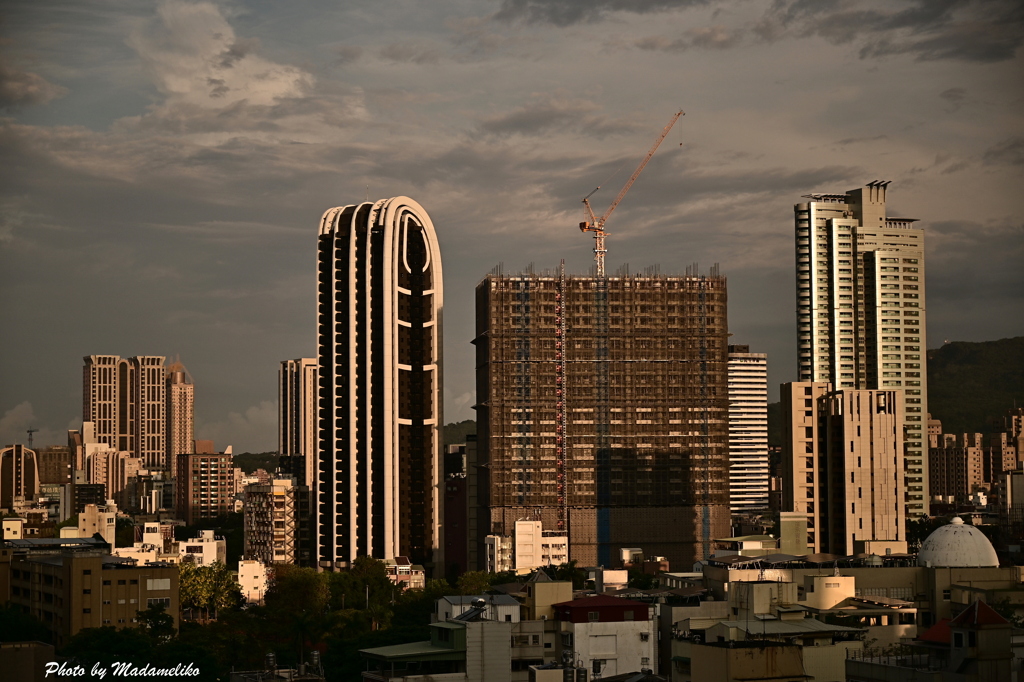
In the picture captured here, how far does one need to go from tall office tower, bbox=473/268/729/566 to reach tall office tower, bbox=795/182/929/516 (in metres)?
23.9

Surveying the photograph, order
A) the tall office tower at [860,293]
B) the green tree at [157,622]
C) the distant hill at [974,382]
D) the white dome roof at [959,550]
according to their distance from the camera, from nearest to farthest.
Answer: the green tree at [157,622] → the white dome roof at [959,550] → the distant hill at [974,382] → the tall office tower at [860,293]

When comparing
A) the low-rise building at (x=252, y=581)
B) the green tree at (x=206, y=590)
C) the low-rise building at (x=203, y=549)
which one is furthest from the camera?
the low-rise building at (x=203, y=549)

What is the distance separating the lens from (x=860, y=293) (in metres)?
139

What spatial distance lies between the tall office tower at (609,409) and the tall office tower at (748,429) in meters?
69.7

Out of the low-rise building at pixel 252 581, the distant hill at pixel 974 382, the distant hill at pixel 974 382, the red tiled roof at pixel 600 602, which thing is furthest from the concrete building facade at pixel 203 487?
the red tiled roof at pixel 600 602

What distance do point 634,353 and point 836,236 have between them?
3184 centimetres

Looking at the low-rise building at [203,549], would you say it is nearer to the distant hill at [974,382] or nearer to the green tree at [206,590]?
the green tree at [206,590]

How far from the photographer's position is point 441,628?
1837 inches

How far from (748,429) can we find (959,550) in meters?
127

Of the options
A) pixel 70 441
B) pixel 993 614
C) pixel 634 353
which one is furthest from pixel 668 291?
pixel 70 441

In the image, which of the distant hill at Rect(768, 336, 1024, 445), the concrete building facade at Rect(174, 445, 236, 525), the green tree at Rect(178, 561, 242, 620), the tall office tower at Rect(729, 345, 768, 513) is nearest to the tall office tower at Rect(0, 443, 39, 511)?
the concrete building facade at Rect(174, 445, 236, 525)

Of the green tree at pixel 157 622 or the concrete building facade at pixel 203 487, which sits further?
the concrete building facade at pixel 203 487

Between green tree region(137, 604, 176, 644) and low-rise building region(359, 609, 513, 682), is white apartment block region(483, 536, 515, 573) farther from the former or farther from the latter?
low-rise building region(359, 609, 513, 682)

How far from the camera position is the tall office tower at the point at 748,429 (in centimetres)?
18712
